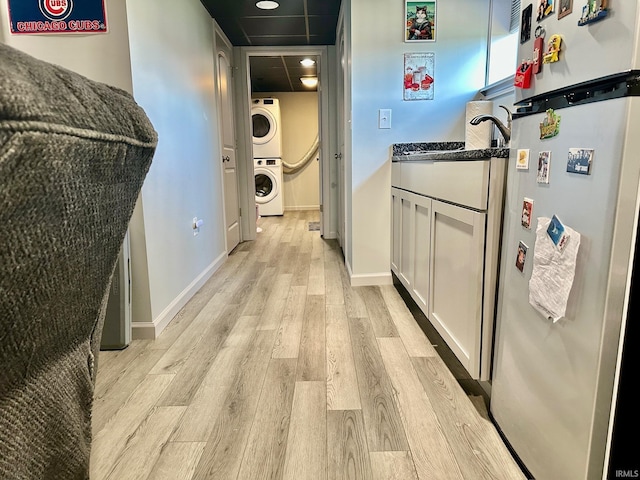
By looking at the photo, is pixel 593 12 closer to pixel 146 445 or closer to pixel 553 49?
pixel 553 49

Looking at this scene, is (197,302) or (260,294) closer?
(197,302)

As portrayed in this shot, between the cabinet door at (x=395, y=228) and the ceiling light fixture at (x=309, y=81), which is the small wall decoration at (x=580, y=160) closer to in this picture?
the cabinet door at (x=395, y=228)

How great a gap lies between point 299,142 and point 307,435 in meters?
6.54

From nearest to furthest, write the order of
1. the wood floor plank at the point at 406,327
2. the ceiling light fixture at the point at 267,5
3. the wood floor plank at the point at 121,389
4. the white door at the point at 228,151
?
1. the wood floor plank at the point at 121,389
2. the wood floor plank at the point at 406,327
3. the ceiling light fixture at the point at 267,5
4. the white door at the point at 228,151

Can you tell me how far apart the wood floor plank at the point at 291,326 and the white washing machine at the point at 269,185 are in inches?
162

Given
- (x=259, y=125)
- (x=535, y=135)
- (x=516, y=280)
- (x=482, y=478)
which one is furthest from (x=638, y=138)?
(x=259, y=125)

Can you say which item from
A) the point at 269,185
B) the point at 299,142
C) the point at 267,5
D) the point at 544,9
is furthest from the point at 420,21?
the point at 299,142

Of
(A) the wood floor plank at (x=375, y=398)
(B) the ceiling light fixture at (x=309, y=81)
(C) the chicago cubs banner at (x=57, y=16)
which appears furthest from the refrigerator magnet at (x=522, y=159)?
(B) the ceiling light fixture at (x=309, y=81)

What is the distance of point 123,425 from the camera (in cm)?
138

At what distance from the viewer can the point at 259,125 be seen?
22.1 feet

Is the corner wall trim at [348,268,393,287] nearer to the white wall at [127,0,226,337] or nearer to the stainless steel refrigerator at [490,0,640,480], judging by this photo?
the white wall at [127,0,226,337]

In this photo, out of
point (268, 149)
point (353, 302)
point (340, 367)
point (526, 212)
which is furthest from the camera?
point (268, 149)

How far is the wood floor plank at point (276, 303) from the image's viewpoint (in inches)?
88.8

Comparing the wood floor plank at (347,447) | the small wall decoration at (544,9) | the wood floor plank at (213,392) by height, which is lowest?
the wood floor plank at (213,392)
